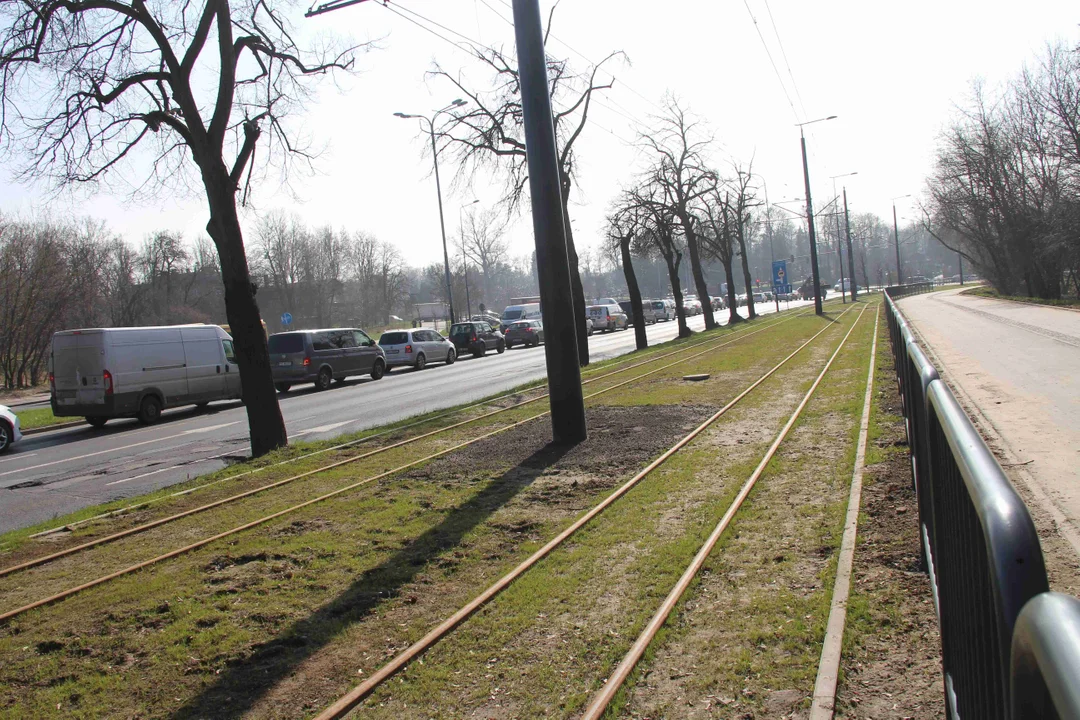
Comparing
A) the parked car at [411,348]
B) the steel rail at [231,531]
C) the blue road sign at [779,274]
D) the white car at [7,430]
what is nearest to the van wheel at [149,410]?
the white car at [7,430]

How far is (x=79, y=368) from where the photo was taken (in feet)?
59.7

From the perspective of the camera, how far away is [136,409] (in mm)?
18562

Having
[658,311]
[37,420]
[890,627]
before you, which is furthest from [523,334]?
[890,627]

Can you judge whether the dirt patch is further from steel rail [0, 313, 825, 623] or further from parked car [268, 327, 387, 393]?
parked car [268, 327, 387, 393]

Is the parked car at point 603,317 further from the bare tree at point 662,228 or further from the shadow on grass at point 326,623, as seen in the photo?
the shadow on grass at point 326,623

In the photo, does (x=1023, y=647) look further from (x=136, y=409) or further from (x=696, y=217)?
(x=696, y=217)

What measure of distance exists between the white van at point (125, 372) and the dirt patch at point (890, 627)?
16713 millimetres

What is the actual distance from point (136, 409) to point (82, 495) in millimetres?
9186

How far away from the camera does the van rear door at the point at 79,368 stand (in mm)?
17969

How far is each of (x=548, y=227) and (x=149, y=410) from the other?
1313cm

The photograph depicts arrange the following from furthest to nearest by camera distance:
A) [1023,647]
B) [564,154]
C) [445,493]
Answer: [564,154], [445,493], [1023,647]

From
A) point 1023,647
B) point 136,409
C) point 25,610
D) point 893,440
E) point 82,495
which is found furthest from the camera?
point 136,409

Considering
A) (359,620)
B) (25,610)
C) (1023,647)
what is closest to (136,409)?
(25,610)

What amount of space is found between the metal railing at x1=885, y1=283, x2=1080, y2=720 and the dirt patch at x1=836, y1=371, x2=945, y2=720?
0.44 m
